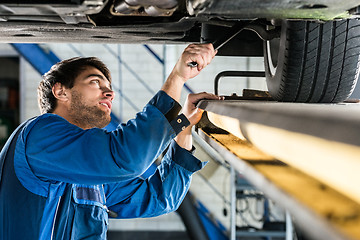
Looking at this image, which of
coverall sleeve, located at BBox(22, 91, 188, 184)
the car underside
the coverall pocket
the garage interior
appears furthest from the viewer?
the coverall pocket

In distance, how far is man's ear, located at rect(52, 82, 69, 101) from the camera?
5.98ft

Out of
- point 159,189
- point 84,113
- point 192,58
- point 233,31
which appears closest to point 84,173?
point 84,113

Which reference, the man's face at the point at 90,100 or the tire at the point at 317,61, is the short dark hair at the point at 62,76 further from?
the tire at the point at 317,61

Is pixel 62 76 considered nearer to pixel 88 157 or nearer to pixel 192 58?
pixel 88 157

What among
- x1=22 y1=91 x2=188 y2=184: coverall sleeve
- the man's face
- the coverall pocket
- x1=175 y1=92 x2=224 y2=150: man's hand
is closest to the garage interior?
x1=175 y1=92 x2=224 y2=150: man's hand

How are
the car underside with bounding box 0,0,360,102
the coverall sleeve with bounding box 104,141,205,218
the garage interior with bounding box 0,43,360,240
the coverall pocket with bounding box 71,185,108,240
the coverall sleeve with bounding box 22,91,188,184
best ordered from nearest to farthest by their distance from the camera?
the garage interior with bounding box 0,43,360,240 → the car underside with bounding box 0,0,360,102 → the coverall sleeve with bounding box 22,91,188,184 → the coverall pocket with bounding box 71,185,108,240 → the coverall sleeve with bounding box 104,141,205,218

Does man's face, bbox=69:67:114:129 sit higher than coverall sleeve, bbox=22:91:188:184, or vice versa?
man's face, bbox=69:67:114:129

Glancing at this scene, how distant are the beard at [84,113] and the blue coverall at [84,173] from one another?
21cm

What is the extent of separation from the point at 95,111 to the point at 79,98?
84mm

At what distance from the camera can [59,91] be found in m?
1.83

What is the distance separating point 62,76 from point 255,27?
82 centimetres

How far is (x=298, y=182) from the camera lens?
70cm

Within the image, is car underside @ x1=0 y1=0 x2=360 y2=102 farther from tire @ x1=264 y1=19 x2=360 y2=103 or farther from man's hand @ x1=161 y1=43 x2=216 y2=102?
man's hand @ x1=161 y1=43 x2=216 y2=102

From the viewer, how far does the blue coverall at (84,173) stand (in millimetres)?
1402
